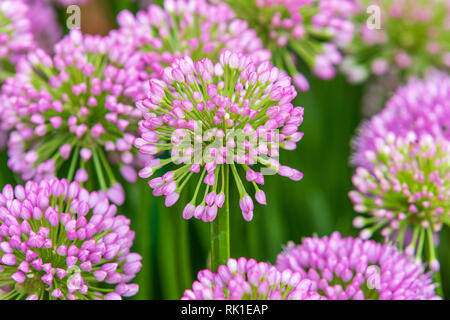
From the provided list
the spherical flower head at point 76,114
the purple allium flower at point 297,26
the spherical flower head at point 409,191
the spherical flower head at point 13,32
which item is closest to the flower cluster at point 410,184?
→ the spherical flower head at point 409,191

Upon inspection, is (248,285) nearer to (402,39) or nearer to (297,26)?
(297,26)

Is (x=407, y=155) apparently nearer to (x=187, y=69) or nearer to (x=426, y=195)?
(x=426, y=195)

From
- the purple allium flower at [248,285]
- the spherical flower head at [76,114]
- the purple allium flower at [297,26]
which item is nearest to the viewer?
the purple allium flower at [248,285]

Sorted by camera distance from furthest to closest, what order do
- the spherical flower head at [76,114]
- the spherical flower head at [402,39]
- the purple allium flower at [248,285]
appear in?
the spherical flower head at [402,39], the spherical flower head at [76,114], the purple allium flower at [248,285]

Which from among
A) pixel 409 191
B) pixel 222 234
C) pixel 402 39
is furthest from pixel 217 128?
pixel 402 39

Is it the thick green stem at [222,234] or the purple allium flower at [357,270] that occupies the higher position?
the thick green stem at [222,234]

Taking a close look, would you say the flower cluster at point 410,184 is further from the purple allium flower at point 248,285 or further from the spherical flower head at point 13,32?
the spherical flower head at point 13,32

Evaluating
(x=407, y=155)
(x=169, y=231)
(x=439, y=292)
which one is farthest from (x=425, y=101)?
(x=169, y=231)
